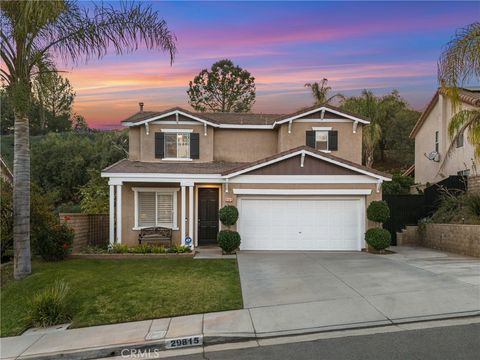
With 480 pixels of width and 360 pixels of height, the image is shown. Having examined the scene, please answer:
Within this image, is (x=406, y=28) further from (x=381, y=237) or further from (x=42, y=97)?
(x=42, y=97)

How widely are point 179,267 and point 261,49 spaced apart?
9.86 meters

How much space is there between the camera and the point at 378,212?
15.3 m

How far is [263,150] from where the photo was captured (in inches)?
792

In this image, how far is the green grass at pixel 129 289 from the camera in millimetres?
8547

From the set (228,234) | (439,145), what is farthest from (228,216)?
(439,145)

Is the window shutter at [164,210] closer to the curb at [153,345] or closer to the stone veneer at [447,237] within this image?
the stone veneer at [447,237]

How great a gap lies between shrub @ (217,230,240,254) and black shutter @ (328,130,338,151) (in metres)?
7.10

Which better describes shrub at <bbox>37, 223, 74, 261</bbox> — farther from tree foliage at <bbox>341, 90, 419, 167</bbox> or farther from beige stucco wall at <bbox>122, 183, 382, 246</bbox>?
tree foliage at <bbox>341, 90, 419, 167</bbox>

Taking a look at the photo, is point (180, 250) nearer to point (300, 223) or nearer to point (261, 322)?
point (300, 223)

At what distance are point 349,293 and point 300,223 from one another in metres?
7.33

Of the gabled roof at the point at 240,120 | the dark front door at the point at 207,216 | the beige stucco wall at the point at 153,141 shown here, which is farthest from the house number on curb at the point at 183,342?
the gabled roof at the point at 240,120

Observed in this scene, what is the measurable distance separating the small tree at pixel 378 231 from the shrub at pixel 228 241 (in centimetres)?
491

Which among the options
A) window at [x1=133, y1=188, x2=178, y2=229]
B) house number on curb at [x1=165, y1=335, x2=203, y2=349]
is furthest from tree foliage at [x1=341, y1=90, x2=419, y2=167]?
house number on curb at [x1=165, y1=335, x2=203, y2=349]

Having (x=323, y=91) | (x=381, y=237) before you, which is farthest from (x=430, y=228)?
(x=323, y=91)
